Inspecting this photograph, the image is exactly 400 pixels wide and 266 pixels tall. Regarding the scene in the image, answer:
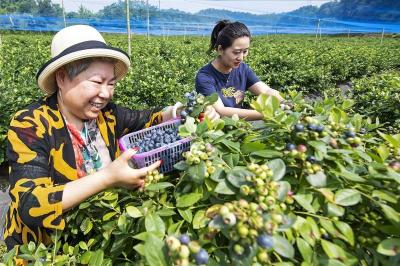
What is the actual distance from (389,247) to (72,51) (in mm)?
1292

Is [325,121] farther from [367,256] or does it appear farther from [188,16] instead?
[188,16]

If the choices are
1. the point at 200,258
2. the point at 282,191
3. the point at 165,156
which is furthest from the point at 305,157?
the point at 165,156

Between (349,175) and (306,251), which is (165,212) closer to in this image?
(306,251)

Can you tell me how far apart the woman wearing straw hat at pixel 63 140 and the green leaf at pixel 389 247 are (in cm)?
74

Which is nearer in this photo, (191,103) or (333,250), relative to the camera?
(333,250)

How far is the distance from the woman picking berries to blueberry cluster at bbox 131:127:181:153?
122cm

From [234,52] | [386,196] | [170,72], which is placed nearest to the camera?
[386,196]

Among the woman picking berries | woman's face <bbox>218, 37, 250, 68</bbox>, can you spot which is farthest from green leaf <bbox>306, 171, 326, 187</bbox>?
woman's face <bbox>218, 37, 250, 68</bbox>

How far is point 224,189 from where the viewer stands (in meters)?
0.78

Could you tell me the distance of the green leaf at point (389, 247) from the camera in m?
0.71

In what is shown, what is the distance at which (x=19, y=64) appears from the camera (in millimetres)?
8211

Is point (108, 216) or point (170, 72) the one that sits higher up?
point (108, 216)

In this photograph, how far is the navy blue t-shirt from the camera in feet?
8.79

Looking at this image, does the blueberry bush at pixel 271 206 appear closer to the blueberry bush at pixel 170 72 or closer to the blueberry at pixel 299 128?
the blueberry at pixel 299 128
